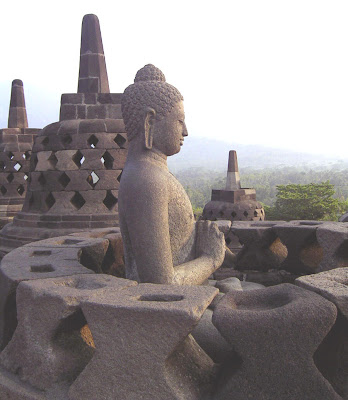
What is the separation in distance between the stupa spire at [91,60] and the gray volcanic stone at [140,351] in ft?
15.3

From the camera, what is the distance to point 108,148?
5395 mm

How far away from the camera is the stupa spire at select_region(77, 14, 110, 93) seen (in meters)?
5.76

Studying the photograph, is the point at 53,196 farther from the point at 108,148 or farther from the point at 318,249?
the point at 318,249

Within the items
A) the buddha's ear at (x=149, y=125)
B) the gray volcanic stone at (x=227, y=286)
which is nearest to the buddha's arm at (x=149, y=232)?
the buddha's ear at (x=149, y=125)

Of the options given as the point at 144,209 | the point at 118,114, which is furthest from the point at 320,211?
the point at 144,209

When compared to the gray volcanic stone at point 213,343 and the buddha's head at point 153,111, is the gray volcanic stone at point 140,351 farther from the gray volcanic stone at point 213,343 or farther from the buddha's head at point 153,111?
the buddha's head at point 153,111

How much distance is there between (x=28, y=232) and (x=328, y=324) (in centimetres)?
467

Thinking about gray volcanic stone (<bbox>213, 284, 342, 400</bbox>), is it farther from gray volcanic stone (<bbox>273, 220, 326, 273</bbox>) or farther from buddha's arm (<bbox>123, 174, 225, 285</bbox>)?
gray volcanic stone (<bbox>273, 220, 326, 273</bbox>)

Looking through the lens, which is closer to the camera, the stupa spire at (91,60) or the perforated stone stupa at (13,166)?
the stupa spire at (91,60)

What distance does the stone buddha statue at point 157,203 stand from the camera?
212 cm

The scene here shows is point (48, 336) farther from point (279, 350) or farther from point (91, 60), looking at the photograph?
point (91, 60)

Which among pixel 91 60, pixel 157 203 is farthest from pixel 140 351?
pixel 91 60

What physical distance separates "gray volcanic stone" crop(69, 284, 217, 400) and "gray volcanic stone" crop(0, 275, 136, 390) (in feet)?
0.50

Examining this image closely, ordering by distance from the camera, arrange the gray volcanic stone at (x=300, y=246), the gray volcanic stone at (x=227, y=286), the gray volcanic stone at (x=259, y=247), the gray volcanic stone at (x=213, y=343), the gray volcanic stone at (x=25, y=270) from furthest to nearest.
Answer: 1. the gray volcanic stone at (x=259, y=247)
2. the gray volcanic stone at (x=300, y=246)
3. the gray volcanic stone at (x=227, y=286)
4. the gray volcanic stone at (x=25, y=270)
5. the gray volcanic stone at (x=213, y=343)
